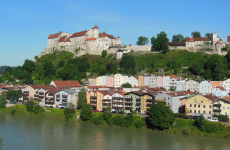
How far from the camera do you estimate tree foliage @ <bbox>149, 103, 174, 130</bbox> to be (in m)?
27.8

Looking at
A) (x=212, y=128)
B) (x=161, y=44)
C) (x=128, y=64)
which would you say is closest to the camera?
(x=212, y=128)

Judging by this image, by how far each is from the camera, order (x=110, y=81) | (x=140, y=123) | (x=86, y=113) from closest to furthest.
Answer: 1. (x=140, y=123)
2. (x=86, y=113)
3. (x=110, y=81)

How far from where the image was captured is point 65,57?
65000 mm

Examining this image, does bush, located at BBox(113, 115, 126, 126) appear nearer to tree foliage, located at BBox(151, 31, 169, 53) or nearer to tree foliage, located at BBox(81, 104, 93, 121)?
tree foliage, located at BBox(81, 104, 93, 121)

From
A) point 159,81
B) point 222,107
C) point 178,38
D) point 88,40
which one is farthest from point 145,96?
point 178,38

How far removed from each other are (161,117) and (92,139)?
7013 millimetres

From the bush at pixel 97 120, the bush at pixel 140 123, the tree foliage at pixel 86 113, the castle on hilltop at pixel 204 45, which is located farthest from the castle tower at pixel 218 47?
the bush at pixel 97 120

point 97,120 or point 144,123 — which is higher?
point 97,120

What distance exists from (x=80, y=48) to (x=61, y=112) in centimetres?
3167

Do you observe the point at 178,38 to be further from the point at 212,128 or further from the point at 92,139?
the point at 92,139

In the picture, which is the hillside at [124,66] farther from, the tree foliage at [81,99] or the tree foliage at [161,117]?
the tree foliage at [161,117]

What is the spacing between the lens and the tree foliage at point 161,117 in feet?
91.2

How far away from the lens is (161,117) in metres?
27.8

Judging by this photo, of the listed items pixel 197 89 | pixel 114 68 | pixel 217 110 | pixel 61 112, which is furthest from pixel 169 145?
pixel 114 68
